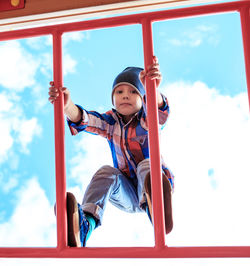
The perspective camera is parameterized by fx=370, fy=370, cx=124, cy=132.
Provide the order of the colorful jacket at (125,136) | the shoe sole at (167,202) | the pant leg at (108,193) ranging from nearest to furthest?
the shoe sole at (167,202) < the pant leg at (108,193) < the colorful jacket at (125,136)

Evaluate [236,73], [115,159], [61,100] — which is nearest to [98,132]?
[115,159]

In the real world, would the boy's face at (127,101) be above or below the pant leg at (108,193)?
above

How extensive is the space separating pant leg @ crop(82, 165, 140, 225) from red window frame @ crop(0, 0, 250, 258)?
0.22m

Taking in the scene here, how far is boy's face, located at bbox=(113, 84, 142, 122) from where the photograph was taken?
1.08 meters

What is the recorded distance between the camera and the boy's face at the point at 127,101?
3.53 ft

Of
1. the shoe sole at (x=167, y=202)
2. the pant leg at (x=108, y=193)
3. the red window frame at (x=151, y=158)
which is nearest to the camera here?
the red window frame at (x=151, y=158)

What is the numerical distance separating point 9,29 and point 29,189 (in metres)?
0.88

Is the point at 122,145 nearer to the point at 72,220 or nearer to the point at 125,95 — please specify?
the point at 125,95

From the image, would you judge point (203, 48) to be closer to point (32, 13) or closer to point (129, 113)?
point (129, 113)

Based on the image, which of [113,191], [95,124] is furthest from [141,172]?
[95,124]

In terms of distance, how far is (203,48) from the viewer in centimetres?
141

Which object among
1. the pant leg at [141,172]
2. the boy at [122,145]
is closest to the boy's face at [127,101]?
the boy at [122,145]

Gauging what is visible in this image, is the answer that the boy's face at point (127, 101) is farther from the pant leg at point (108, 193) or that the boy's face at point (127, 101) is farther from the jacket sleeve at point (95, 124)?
the pant leg at point (108, 193)
